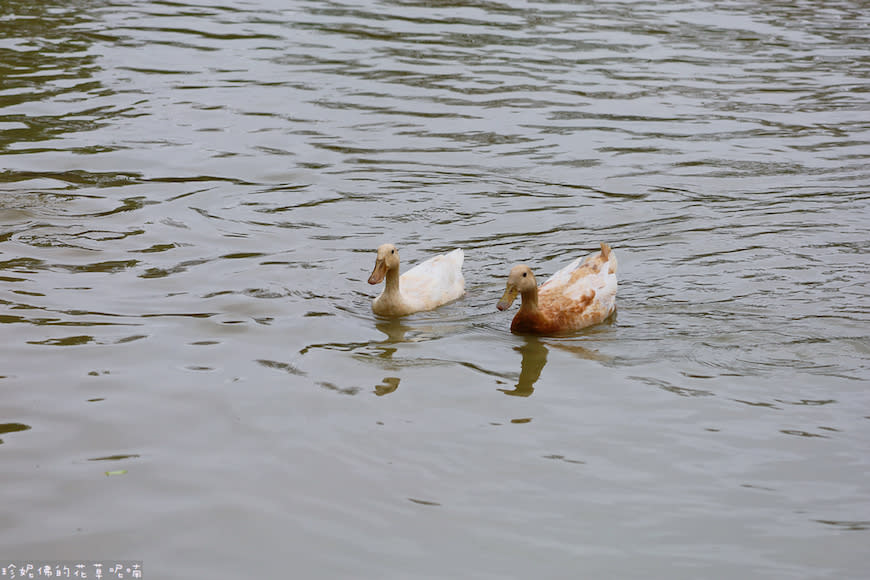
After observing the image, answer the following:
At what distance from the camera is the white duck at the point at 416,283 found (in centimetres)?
889

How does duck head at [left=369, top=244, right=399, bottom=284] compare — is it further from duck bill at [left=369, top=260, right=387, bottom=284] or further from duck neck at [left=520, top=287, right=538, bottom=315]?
duck neck at [left=520, top=287, right=538, bottom=315]

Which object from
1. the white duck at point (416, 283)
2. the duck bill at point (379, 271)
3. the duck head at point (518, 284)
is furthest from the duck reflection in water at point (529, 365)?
the duck bill at point (379, 271)

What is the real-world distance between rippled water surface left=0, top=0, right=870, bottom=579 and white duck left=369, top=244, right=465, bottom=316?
18 cm

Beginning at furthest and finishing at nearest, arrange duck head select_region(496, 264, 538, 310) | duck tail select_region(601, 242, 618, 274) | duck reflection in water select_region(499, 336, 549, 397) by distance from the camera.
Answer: duck tail select_region(601, 242, 618, 274)
duck head select_region(496, 264, 538, 310)
duck reflection in water select_region(499, 336, 549, 397)

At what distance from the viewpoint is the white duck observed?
8891 millimetres

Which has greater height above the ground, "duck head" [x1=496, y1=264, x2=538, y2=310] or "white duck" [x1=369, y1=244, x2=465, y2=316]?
"duck head" [x1=496, y1=264, x2=538, y2=310]

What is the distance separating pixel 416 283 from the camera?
9250 millimetres

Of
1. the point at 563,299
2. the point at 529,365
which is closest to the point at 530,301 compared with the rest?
the point at 563,299

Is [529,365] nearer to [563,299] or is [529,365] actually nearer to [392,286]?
[563,299]

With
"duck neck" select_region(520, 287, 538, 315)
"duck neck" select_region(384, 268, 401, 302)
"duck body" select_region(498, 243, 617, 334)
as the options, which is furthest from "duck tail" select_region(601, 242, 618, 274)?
"duck neck" select_region(384, 268, 401, 302)

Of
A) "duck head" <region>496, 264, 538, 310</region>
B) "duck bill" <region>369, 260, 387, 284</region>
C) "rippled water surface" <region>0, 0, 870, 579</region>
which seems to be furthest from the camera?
"duck bill" <region>369, 260, 387, 284</region>

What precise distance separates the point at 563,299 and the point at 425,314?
1139mm

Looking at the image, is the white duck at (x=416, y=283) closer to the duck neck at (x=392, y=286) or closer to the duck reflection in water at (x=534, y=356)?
the duck neck at (x=392, y=286)

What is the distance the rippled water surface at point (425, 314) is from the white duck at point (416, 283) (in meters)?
0.18
